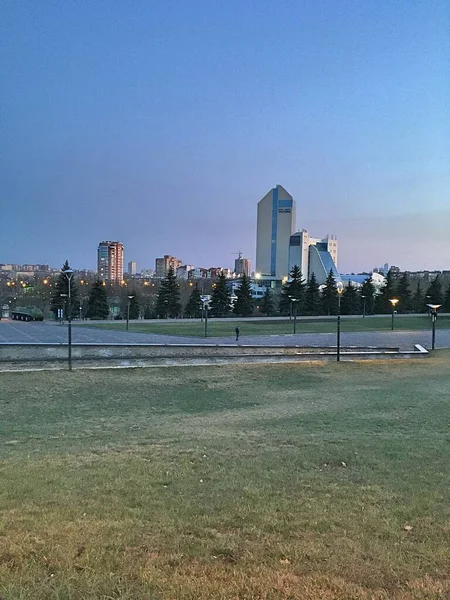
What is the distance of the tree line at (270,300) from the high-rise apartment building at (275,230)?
117 feet

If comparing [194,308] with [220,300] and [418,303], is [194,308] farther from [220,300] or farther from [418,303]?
[418,303]

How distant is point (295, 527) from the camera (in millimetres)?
4242

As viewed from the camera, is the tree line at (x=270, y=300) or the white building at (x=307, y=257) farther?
the white building at (x=307, y=257)

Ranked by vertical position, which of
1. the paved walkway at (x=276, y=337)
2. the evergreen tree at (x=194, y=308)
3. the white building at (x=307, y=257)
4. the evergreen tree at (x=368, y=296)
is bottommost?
the paved walkway at (x=276, y=337)

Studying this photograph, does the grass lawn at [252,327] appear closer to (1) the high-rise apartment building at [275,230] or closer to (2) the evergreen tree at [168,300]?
(2) the evergreen tree at [168,300]

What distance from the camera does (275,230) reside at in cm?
10038

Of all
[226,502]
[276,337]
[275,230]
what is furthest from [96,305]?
[275,230]

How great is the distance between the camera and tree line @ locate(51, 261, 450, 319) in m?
51.9

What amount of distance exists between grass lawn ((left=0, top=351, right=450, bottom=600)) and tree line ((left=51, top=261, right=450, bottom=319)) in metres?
38.9

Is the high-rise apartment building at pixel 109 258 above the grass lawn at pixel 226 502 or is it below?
above

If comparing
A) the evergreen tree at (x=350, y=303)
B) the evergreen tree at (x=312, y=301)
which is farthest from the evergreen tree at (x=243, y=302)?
the evergreen tree at (x=350, y=303)

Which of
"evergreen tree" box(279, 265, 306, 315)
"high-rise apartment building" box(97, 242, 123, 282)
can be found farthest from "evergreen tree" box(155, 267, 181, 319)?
"high-rise apartment building" box(97, 242, 123, 282)

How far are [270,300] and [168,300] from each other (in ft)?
40.4

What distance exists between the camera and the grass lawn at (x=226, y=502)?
10.4 ft
